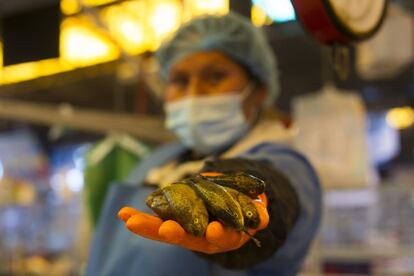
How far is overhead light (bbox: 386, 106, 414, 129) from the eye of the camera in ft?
21.2

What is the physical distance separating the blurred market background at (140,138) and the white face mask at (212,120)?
26 centimetres

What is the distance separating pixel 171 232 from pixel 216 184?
9 cm

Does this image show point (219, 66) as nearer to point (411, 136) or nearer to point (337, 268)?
point (337, 268)

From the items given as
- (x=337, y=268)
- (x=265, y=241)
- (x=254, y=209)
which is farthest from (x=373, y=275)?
(x=254, y=209)

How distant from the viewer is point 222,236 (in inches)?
21.3

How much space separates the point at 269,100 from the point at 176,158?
0.95 feet

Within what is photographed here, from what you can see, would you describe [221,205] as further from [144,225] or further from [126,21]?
[126,21]

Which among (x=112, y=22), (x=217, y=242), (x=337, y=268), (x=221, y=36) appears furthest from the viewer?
(x=112, y=22)

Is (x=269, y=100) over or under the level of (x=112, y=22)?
under

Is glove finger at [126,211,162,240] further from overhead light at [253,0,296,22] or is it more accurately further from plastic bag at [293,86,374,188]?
overhead light at [253,0,296,22]

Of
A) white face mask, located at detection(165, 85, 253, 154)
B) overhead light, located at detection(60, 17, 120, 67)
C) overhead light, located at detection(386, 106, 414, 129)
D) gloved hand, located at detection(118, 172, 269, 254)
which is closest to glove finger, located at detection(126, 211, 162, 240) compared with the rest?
gloved hand, located at detection(118, 172, 269, 254)

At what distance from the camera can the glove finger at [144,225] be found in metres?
0.53

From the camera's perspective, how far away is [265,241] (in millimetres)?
757

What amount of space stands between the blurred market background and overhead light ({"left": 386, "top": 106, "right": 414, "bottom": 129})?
3.43m
